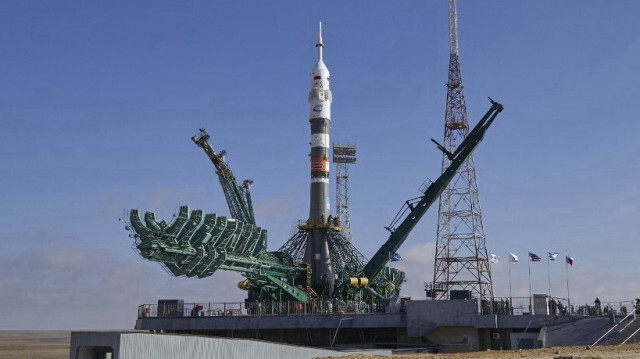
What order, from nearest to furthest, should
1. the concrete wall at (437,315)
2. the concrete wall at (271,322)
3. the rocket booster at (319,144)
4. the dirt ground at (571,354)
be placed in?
the dirt ground at (571,354)
the concrete wall at (437,315)
the concrete wall at (271,322)
the rocket booster at (319,144)

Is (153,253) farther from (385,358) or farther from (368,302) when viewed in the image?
(368,302)

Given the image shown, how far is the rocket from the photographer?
7350cm

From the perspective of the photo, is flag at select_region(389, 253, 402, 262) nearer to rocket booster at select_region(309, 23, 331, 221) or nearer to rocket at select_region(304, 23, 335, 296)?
rocket at select_region(304, 23, 335, 296)

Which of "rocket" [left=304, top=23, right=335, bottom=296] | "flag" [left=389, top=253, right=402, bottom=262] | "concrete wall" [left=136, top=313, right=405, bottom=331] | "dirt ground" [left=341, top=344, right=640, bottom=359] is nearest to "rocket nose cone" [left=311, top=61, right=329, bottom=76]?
"rocket" [left=304, top=23, right=335, bottom=296]

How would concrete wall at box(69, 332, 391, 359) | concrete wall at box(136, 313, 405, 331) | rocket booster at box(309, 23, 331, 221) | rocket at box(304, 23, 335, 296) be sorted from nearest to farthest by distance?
concrete wall at box(69, 332, 391, 359) < concrete wall at box(136, 313, 405, 331) < rocket at box(304, 23, 335, 296) < rocket booster at box(309, 23, 331, 221)

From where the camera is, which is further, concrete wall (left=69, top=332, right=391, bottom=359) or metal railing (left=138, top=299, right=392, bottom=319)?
metal railing (left=138, top=299, right=392, bottom=319)

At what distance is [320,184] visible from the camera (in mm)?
76062

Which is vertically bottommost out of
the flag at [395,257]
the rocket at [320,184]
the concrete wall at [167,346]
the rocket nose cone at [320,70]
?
the concrete wall at [167,346]

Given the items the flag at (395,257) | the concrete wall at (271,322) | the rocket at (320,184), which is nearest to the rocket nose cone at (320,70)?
the rocket at (320,184)

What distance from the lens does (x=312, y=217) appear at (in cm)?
7550

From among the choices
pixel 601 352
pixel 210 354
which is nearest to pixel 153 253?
pixel 210 354

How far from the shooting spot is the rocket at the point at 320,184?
73500 mm

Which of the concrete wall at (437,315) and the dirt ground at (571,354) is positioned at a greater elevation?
the concrete wall at (437,315)

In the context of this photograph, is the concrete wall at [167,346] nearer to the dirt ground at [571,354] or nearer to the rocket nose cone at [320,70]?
the dirt ground at [571,354]
